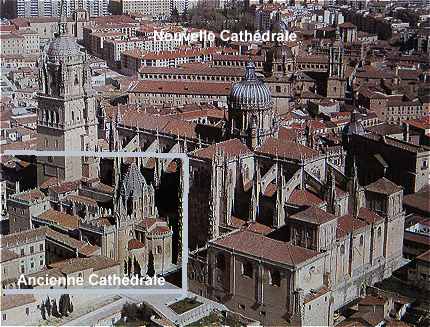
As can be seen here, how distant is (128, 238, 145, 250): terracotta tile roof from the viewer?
61.3ft

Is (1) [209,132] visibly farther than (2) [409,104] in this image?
No

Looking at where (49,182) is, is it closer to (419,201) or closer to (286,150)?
(286,150)

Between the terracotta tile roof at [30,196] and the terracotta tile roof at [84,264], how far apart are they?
9.80 feet

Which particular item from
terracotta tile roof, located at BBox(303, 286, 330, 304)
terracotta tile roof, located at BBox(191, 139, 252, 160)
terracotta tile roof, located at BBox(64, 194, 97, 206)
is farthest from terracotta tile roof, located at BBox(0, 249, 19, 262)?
terracotta tile roof, located at BBox(303, 286, 330, 304)

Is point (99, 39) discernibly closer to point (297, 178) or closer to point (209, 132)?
point (209, 132)

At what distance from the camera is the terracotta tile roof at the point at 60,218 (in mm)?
19570

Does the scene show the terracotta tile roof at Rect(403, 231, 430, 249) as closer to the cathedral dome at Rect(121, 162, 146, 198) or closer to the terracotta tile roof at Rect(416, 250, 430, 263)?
the terracotta tile roof at Rect(416, 250, 430, 263)

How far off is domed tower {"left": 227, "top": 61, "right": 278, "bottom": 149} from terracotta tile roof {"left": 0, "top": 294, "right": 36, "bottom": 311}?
6830 millimetres

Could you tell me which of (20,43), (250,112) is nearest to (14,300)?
(250,112)

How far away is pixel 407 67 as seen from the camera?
46.7 metres

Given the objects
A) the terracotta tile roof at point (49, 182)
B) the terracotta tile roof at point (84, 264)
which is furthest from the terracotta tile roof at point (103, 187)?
the terracotta tile roof at point (84, 264)

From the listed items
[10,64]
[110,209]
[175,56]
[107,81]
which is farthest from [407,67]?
[110,209]

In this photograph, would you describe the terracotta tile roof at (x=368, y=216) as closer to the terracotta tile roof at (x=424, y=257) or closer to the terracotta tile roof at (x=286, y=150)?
the terracotta tile roof at (x=424, y=257)

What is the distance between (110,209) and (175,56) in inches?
991
